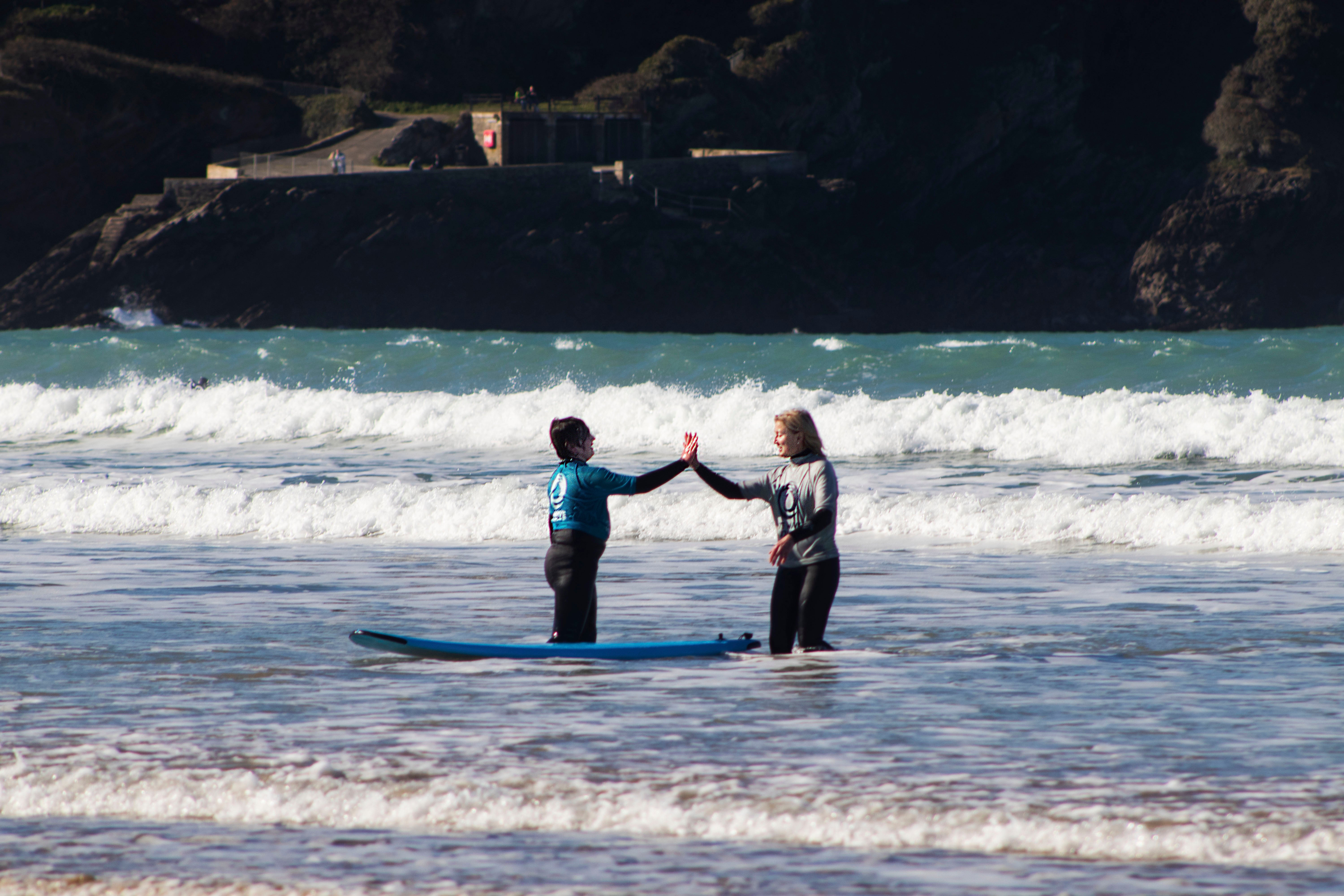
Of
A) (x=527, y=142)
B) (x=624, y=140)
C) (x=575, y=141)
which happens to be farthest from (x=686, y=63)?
(x=527, y=142)

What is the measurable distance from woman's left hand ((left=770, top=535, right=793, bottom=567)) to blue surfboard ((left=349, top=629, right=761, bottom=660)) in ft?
1.77

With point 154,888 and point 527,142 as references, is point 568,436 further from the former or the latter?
point 527,142

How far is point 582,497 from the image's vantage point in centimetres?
760

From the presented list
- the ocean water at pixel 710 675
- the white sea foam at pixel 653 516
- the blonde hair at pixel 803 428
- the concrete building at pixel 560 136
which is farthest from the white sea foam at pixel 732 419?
the concrete building at pixel 560 136

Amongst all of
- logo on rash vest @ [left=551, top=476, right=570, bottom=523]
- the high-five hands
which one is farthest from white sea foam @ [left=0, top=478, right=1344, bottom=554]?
the high-five hands

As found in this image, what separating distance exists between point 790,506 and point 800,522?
0.33 ft

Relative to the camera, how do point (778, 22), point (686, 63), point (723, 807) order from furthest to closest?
1. point (778, 22)
2. point (686, 63)
3. point (723, 807)

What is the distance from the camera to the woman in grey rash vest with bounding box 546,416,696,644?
7590mm

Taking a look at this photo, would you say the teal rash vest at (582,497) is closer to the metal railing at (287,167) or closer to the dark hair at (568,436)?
the dark hair at (568,436)

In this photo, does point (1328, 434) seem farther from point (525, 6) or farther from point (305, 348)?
point (525, 6)

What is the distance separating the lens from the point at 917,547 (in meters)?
13.2

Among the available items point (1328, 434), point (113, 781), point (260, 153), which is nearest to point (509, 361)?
point (1328, 434)

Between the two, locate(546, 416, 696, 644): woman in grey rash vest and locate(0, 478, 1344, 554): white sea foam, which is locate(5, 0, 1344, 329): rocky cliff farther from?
locate(546, 416, 696, 644): woman in grey rash vest

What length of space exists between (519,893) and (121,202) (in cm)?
7941
